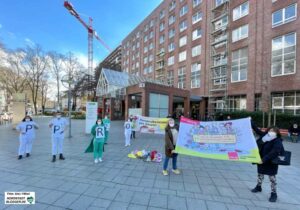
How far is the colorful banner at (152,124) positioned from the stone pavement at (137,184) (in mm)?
4530

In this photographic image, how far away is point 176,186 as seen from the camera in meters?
4.41

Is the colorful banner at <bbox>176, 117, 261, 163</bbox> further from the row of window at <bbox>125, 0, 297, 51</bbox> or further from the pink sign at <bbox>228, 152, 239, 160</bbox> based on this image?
the row of window at <bbox>125, 0, 297, 51</bbox>

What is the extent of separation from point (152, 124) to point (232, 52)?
19322 mm

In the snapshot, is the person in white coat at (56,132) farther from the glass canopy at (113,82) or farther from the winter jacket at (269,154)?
the glass canopy at (113,82)

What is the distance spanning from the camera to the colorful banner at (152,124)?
11117 mm

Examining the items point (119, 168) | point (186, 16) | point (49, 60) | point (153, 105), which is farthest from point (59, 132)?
point (49, 60)

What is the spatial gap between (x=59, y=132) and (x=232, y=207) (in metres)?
5.84

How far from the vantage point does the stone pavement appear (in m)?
3.57

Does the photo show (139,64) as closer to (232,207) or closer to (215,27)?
(215,27)

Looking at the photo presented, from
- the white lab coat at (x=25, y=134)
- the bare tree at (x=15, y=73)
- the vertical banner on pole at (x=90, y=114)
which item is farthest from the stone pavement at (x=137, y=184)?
the bare tree at (x=15, y=73)

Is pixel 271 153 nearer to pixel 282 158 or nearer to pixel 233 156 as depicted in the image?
pixel 282 158

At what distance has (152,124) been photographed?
37.2 ft

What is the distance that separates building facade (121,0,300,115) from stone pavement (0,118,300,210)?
48.3ft

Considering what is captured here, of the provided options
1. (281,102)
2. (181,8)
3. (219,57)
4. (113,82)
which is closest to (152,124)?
(281,102)
